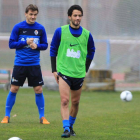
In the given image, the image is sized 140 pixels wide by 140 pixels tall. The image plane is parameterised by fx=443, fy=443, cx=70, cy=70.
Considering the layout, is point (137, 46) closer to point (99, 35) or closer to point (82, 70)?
point (99, 35)

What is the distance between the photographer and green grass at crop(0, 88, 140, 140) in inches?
261

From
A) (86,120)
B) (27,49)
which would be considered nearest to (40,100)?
(27,49)

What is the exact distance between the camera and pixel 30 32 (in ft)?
25.5

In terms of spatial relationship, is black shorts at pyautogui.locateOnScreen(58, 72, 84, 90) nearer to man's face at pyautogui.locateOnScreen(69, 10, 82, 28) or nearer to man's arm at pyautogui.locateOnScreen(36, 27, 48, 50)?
man's face at pyautogui.locateOnScreen(69, 10, 82, 28)

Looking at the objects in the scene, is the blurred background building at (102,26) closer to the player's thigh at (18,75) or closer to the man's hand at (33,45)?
the player's thigh at (18,75)

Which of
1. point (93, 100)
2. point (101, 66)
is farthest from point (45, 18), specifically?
point (93, 100)

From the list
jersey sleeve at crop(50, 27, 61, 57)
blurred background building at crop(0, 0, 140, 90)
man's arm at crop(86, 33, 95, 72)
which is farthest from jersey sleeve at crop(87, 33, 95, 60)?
blurred background building at crop(0, 0, 140, 90)

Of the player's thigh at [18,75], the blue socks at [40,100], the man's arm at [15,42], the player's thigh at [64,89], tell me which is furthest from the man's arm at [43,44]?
the player's thigh at [64,89]

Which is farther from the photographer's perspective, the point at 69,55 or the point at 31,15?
the point at 31,15

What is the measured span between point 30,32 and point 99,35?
297 inches

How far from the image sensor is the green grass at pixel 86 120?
663 centimetres

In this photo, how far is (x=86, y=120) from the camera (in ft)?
27.9

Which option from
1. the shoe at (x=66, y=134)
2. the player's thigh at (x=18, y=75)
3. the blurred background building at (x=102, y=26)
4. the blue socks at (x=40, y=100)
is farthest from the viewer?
the blurred background building at (x=102, y=26)

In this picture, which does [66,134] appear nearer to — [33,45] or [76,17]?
[76,17]
